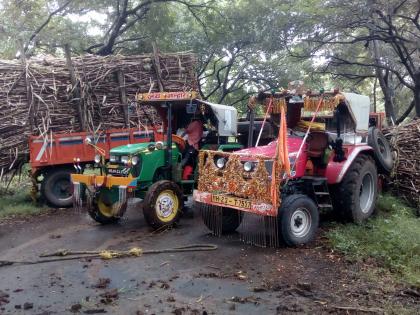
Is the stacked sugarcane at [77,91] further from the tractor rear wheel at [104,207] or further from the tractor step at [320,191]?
the tractor step at [320,191]

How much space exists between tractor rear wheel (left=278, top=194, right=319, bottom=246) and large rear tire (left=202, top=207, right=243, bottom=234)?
1.11m

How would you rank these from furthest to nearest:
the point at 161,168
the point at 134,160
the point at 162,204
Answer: the point at 161,168 → the point at 134,160 → the point at 162,204

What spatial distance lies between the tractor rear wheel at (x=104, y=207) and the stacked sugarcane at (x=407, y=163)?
216 inches

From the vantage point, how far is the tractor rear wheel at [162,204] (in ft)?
26.5

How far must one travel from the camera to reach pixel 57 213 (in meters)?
10.4

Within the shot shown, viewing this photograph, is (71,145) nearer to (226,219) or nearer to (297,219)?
(226,219)

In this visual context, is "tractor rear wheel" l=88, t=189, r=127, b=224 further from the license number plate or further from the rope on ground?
the license number plate

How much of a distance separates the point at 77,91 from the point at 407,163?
7.27 metres

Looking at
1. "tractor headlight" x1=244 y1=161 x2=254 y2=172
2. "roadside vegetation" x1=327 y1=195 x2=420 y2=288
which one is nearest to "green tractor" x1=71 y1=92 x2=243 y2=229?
"tractor headlight" x1=244 y1=161 x2=254 y2=172

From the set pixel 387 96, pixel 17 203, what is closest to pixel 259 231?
pixel 17 203

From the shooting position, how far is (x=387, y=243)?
7039 millimetres

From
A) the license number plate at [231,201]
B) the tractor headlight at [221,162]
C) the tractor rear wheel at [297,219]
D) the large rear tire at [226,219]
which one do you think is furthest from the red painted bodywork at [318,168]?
the large rear tire at [226,219]

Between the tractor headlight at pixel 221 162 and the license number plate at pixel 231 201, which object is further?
the tractor headlight at pixel 221 162

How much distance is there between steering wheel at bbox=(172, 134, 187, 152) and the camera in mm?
9281
